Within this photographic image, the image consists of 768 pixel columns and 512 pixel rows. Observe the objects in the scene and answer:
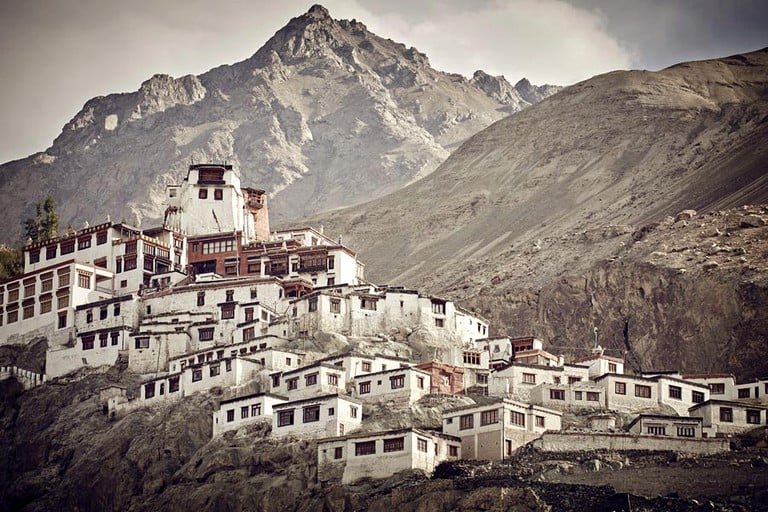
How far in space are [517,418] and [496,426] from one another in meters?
1.67

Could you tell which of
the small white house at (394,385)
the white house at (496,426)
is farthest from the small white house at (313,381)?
the white house at (496,426)

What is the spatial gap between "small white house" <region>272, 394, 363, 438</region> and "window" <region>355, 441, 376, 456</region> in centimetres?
375

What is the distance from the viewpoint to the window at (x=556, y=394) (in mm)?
83500

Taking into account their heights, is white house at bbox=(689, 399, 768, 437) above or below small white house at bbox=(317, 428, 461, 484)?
above

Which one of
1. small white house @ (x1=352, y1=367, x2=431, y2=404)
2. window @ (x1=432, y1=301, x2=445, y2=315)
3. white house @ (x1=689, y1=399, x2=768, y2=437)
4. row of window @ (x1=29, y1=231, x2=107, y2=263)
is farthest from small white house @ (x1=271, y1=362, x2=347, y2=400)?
row of window @ (x1=29, y1=231, x2=107, y2=263)

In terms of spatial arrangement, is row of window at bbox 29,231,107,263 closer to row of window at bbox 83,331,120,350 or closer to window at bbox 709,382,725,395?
row of window at bbox 83,331,120,350

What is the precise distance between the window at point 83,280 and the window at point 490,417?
4499cm

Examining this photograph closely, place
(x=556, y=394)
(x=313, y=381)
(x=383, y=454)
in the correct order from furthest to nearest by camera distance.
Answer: (x=313, y=381), (x=556, y=394), (x=383, y=454)

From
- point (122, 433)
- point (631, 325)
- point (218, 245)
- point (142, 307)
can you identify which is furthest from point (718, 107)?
point (122, 433)

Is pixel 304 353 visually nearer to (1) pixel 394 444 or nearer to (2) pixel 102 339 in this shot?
(2) pixel 102 339

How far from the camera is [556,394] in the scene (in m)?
83.6

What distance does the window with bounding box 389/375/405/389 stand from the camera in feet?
275

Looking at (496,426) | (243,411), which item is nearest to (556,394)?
(496,426)

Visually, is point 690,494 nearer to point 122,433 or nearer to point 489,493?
point 489,493
